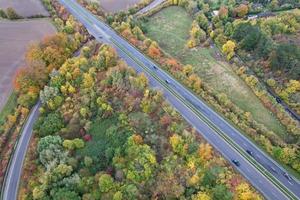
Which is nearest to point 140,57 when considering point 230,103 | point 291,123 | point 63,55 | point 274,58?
point 63,55

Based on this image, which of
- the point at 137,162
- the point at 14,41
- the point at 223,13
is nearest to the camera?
the point at 137,162

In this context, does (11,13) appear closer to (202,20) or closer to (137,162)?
(202,20)

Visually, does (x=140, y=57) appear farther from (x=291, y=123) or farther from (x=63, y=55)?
(x=291, y=123)

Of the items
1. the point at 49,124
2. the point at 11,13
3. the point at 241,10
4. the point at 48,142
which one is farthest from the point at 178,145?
the point at 11,13

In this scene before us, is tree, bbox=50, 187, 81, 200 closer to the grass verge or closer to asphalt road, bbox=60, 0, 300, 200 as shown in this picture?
asphalt road, bbox=60, 0, 300, 200

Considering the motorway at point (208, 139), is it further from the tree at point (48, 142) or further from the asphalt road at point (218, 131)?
the tree at point (48, 142)

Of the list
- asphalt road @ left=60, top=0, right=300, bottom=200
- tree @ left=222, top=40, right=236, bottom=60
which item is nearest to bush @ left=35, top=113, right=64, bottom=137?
asphalt road @ left=60, top=0, right=300, bottom=200

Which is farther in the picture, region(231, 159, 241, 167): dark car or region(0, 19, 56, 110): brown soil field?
region(0, 19, 56, 110): brown soil field
